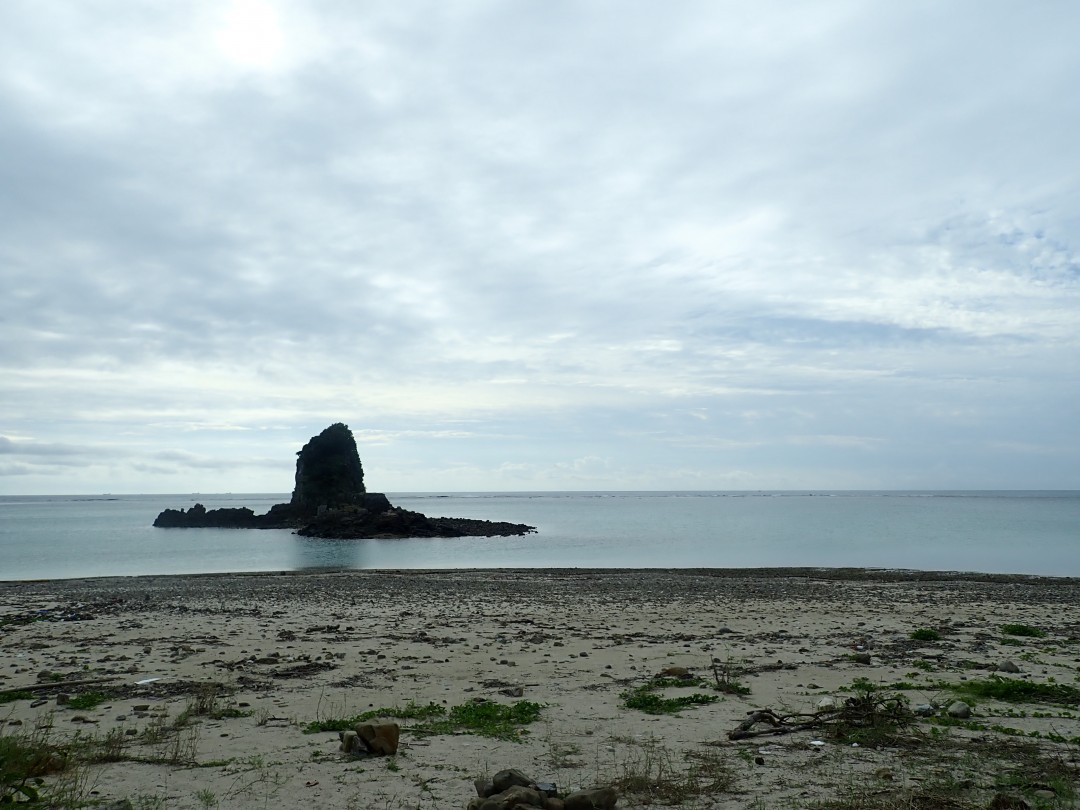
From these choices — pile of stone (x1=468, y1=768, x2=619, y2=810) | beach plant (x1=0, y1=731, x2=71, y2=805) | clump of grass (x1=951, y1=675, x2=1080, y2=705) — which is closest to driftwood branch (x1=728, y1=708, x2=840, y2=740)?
pile of stone (x1=468, y1=768, x2=619, y2=810)

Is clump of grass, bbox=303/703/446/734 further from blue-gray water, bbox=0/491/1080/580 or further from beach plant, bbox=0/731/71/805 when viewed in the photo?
blue-gray water, bbox=0/491/1080/580

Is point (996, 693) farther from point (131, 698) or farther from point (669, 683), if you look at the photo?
point (131, 698)

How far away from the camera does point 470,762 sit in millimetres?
8953

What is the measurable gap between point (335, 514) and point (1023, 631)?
95936 mm

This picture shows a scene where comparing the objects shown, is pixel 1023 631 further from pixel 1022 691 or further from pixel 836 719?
Result: pixel 836 719

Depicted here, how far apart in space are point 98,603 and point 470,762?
23.8 metres

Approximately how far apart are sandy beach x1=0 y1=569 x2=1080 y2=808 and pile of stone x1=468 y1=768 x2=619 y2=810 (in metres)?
0.45

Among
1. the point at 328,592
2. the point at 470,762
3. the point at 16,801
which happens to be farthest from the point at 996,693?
the point at 328,592

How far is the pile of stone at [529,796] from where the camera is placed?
681cm

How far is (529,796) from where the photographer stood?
271 inches

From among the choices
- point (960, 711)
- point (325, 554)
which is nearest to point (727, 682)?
point (960, 711)

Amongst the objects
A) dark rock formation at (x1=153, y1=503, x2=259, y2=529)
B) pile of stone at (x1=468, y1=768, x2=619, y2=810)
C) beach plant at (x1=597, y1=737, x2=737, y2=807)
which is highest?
pile of stone at (x1=468, y1=768, x2=619, y2=810)

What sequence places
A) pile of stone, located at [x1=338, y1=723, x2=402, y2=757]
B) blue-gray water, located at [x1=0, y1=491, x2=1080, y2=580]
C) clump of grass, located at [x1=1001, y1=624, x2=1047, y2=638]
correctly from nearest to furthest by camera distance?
pile of stone, located at [x1=338, y1=723, x2=402, y2=757], clump of grass, located at [x1=1001, y1=624, x2=1047, y2=638], blue-gray water, located at [x1=0, y1=491, x2=1080, y2=580]

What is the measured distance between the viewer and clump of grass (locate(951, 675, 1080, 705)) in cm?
1171
